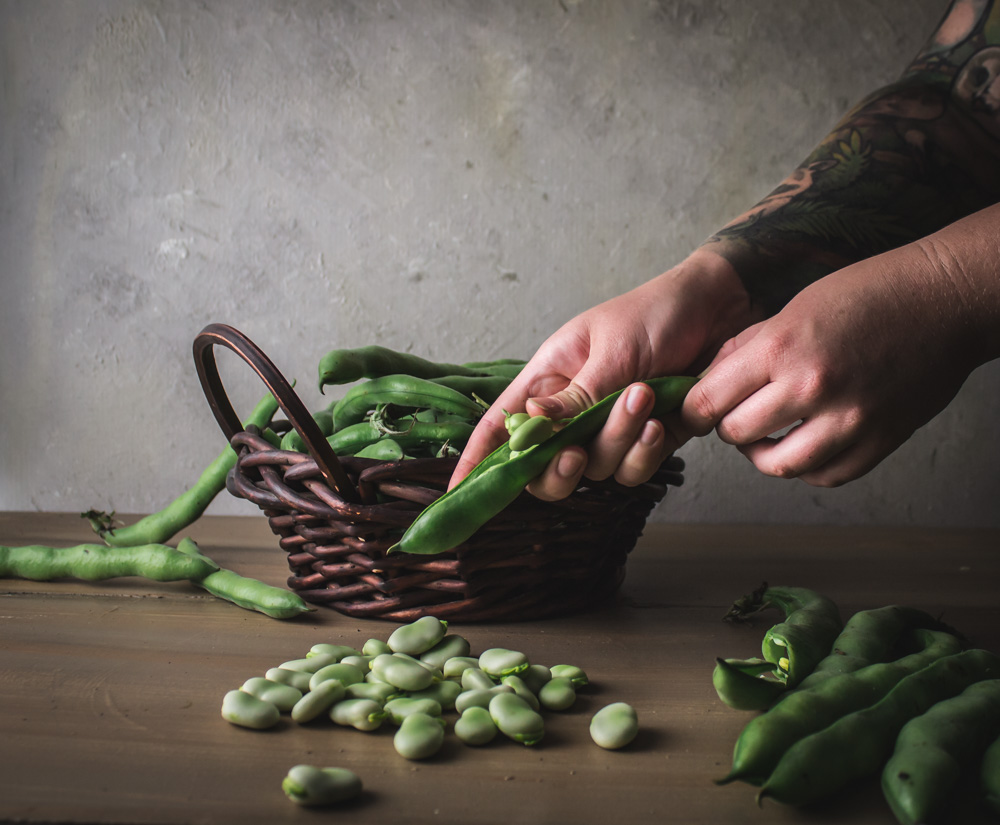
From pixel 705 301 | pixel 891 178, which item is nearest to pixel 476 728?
pixel 705 301

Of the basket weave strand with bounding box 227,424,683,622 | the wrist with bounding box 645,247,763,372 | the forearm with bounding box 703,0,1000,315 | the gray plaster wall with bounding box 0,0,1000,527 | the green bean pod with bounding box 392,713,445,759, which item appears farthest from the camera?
A: the gray plaster wall with bounding box 0,0,1000,527

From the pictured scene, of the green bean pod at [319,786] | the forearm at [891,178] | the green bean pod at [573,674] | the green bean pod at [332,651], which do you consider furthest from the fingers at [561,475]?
the forearm at [891,178]

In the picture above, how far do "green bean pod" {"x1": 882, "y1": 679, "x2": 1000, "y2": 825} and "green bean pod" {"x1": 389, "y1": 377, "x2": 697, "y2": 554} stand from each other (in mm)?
465

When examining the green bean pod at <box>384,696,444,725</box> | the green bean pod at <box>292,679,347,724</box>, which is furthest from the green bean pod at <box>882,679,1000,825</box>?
the green bean pod at <box>292,679,347,724</box>

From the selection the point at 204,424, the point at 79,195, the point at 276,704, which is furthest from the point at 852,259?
the point at 79,195

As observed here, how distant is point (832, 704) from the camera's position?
0.71 meters

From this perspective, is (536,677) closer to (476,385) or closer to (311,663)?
(311,663)

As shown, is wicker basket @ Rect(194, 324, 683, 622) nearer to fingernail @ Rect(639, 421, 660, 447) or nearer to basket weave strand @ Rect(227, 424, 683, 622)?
basket weave strand @ Rect(227, 424, 683, 622)

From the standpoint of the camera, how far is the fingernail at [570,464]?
3.02 ft

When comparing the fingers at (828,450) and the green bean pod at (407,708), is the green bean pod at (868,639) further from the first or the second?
the green bean pod at (407,708)

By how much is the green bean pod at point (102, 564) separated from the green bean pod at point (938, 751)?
41.8 inches

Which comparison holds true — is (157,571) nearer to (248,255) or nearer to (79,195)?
(248,255)

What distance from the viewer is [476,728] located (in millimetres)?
747

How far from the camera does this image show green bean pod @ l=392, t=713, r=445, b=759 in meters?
0.72
